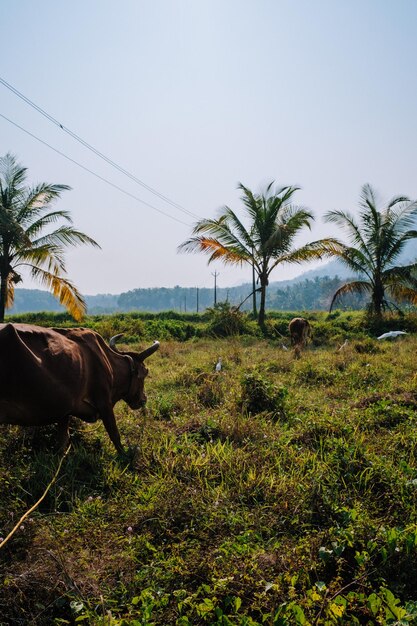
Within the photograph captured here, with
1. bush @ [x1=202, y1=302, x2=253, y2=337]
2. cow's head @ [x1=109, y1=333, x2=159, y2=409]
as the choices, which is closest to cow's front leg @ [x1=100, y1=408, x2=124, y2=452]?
cow's head @ [x1=109, y1=333, x2=159, y2=409]

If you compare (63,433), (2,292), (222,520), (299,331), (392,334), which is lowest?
(222,520)

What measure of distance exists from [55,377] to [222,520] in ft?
6.53

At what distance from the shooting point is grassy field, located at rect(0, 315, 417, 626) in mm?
2438

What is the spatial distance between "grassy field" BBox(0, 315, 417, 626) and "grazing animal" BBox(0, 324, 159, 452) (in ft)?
1.50

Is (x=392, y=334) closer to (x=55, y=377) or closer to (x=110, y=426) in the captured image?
(x=110, y=426)

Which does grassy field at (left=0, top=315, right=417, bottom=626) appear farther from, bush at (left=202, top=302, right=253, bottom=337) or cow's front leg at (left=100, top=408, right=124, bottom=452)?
bush at (left=202, top=302, right=253, bottom=337)

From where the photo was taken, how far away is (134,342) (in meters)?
16.2

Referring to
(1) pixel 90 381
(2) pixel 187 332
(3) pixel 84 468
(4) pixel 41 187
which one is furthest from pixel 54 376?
(2) pixel 187 332

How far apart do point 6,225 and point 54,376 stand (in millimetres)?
11882

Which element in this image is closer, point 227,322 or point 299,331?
point 299,331

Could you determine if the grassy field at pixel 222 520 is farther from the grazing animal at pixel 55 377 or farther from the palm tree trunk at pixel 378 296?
the palm tree trunk at pixel 378 296

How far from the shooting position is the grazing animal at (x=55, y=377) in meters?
3.83

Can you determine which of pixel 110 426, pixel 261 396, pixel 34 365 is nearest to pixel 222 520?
pixel 110 426

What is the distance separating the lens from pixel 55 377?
4098 mm
